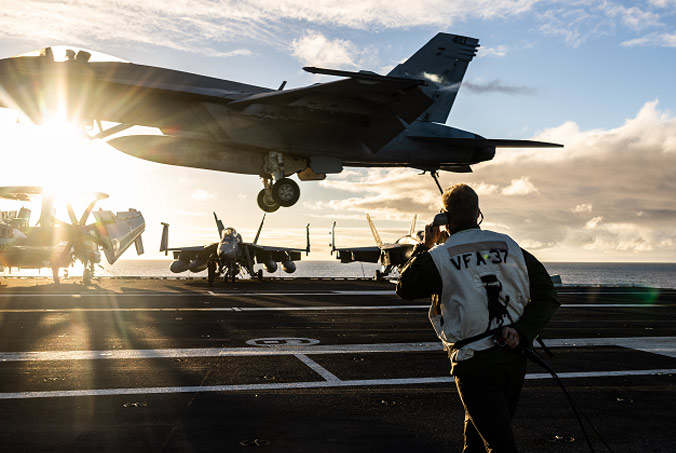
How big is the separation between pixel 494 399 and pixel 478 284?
2.42 ft

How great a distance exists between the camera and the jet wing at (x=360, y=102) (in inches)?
682

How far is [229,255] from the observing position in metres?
35.7

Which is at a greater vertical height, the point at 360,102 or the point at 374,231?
the point at 360,102

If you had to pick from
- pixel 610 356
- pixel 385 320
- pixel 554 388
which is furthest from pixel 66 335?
pixel 610 356

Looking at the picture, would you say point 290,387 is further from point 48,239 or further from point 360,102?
point 48,239

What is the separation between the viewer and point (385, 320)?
15.7m

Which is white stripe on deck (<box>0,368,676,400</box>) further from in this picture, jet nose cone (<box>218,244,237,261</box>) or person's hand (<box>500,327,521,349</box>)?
jet nose cone (<box>218,244,237,261</box>)

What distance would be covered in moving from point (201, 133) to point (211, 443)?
50.0 feet

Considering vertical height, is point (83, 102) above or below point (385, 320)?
above

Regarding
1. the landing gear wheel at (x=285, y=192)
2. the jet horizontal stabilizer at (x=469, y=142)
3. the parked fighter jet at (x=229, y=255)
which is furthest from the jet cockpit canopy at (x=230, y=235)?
the jet horizontal stabilizer at (x=469, y=142)

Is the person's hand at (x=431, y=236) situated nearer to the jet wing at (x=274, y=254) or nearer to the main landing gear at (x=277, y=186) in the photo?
the main landing gear at (x=277, y=186)

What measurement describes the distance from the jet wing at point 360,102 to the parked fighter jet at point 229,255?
17.7 metres

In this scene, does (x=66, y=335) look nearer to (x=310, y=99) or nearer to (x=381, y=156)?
(x=310, y=99)

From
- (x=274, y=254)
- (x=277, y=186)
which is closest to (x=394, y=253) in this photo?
(x=277, y=186)
